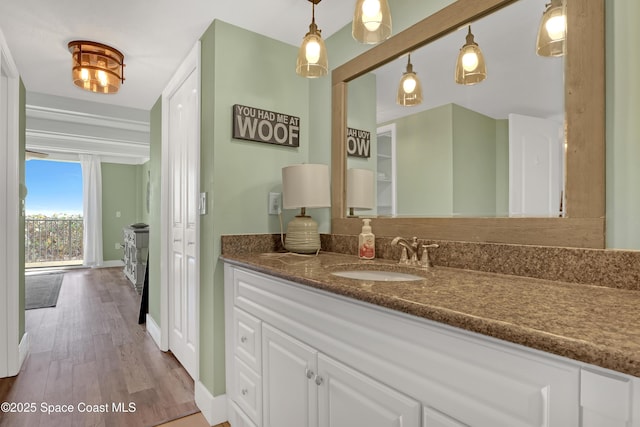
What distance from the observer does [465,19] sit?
1.35 metres

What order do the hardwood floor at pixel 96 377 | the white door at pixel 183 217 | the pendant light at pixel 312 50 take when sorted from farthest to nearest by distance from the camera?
the white door at pixel 183 217 < the hardwood floor at pixel 96 377 < the pendant light at pixel 312 50

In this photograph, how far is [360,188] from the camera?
189 cm

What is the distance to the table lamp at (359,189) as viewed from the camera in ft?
6.02

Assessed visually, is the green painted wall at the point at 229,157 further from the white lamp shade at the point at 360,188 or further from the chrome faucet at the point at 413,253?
the chrome faucet at the point at 413,253

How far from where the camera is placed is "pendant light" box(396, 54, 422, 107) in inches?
62.6

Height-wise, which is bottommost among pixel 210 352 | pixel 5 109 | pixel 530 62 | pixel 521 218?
pixel 210 352

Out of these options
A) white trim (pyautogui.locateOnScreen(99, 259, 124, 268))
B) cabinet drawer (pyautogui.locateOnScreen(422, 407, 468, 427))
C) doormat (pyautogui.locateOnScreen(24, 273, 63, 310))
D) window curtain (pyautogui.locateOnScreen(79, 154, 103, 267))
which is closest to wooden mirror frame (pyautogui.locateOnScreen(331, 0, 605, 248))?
cabinet drawer (pyautogui.locateOnScreen(422, 407, 468, 427))

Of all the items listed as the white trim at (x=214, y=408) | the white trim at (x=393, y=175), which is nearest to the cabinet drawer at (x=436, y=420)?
the white trim at (x=393, y=175)

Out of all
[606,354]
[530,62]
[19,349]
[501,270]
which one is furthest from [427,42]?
[19,349]

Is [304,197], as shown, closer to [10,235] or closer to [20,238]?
[10,235]

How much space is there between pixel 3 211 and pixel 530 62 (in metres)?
3.05

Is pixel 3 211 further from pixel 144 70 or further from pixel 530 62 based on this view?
pixel 530 62

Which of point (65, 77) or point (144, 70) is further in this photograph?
point (65, 77)

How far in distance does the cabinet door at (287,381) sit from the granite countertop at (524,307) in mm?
272
